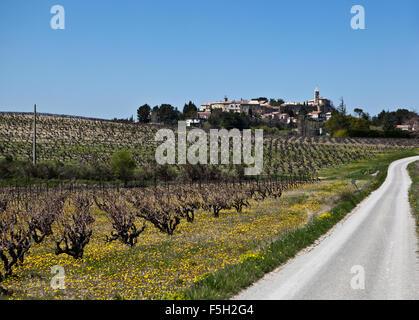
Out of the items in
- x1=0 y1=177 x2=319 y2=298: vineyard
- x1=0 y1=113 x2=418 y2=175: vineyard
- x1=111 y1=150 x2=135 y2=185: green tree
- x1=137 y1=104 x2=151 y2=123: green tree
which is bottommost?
x1=0 y1=177 x2=319 y2=298: vineyard

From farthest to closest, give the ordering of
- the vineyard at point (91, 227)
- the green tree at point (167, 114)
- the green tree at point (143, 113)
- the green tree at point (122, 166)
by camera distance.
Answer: the green tree at point (167, 114), the green tree at point (143, 113), the green tree at point (122, 166), the vineyard at point (91, 227)

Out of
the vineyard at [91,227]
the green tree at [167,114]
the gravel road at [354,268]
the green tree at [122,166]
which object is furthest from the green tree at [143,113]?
the gravel road at [354,268]

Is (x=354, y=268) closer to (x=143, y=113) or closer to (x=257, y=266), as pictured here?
(x=257, y=266)

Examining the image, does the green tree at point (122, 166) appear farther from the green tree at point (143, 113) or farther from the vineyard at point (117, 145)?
the green tree at point (143, 113)

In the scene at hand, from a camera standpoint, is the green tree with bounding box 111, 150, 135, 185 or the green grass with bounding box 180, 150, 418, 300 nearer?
the green grass with bounding box 180, 150, 418, 300

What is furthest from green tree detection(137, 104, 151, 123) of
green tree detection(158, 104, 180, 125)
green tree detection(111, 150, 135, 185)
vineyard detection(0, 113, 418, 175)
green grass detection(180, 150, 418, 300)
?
green grass detection(180, 150, 418, 300)

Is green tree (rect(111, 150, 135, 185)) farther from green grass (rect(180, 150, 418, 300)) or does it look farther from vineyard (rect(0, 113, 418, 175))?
green grass (rect(180, 150, 418, 300))

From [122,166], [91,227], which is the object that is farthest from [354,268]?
[122,166]

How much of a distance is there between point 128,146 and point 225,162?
29.7 m

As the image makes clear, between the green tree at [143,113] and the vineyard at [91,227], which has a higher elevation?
the green tree at [143,113]

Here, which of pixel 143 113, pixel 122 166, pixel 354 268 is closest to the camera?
pixel 354 268

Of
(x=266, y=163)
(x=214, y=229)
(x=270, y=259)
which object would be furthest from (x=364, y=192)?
(x=266, y=163)

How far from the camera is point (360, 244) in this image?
1955 centimetres

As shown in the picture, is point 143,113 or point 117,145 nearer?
point 117,145
